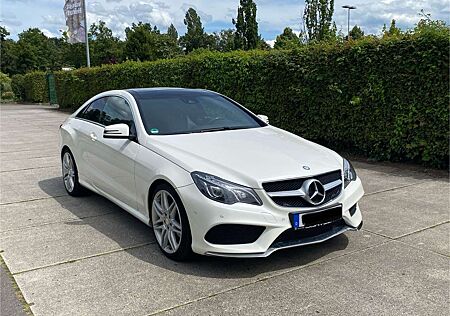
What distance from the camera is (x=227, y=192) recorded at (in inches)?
141

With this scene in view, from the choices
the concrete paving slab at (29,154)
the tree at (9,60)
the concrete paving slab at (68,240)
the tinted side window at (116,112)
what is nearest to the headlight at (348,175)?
the concrete paving slab at (68,240)

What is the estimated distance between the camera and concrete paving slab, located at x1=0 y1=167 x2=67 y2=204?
6398 millimetres

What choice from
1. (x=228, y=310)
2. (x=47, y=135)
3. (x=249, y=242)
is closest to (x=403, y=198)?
(x=249, y=242)

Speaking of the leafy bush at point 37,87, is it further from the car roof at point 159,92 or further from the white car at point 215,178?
the white car at point 215,178

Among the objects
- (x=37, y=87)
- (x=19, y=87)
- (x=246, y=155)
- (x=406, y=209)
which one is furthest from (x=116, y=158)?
(x=19, y=87)

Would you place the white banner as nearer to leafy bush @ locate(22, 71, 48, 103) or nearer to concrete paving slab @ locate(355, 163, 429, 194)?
leafy bush @ locate(22, 71, 48, 103)

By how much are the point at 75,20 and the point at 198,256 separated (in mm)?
21712

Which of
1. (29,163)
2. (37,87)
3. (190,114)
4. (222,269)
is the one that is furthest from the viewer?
(37,87)

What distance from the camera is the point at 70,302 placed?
131 inches

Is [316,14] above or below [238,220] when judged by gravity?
above

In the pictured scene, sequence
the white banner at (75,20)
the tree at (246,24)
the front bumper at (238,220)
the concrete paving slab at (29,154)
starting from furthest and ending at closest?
the tree at (246,24) < the white banner at (75,20) < the concrete paving slab at (29,154) < the front bumper at (238,220)

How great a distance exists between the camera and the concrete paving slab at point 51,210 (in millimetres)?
5230

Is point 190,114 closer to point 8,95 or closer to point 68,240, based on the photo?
point 68,240

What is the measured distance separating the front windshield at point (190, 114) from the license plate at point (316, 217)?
160 centimetres
